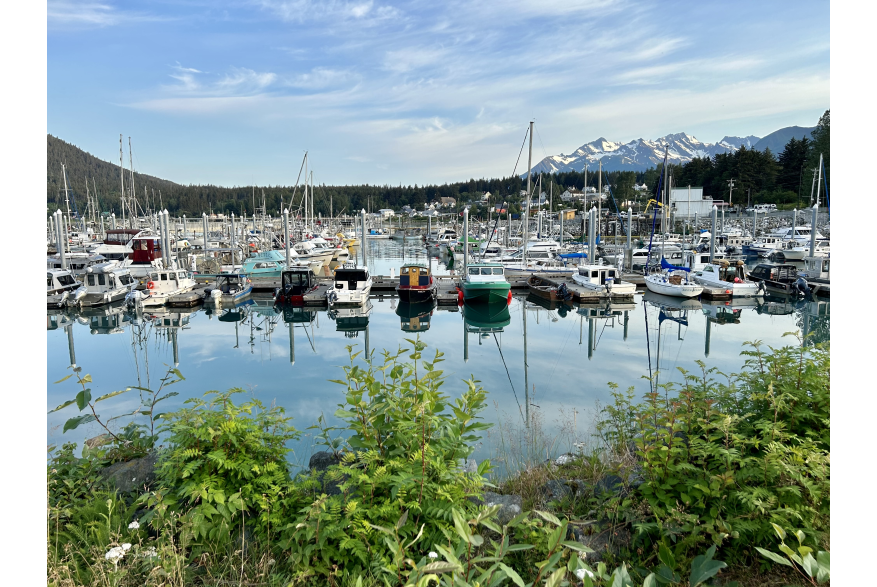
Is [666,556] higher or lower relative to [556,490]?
higher

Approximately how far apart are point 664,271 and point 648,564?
31.8 meters

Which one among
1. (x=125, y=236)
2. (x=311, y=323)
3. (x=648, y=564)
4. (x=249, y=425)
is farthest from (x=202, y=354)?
(x=125, y=236)

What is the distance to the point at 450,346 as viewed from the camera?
18.2 meters

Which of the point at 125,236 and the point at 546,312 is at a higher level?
the point at 125,236

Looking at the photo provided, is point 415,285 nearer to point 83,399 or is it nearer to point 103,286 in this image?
point 103,286

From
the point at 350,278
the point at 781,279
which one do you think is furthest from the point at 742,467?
the point at 781,279

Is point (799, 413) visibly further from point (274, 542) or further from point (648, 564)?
point (274, 542)

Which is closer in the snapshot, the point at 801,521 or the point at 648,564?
the point at 801,521

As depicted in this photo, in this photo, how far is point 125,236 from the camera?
44969 mm

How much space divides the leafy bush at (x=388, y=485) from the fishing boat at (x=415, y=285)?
22.7 m

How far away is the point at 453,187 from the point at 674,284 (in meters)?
128

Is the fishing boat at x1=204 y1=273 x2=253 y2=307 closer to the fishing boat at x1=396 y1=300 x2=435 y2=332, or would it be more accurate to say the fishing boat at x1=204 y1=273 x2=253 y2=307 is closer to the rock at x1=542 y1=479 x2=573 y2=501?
the fishing boat at x1=396 y1=300 x2=435 y2=332

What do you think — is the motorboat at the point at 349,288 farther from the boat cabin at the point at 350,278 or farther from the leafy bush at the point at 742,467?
the leafy bush at the point at 742,467
